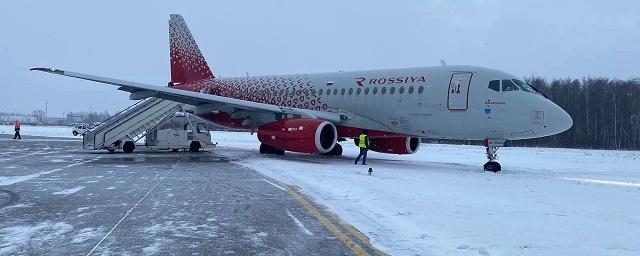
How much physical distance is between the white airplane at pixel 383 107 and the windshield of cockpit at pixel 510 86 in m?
0.03

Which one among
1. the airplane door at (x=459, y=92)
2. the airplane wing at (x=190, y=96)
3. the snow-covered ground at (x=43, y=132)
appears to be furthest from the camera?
the snow-covered ground at (x=43, y=132)

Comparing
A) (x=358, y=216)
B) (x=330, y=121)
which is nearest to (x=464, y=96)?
(x=330, y=121)

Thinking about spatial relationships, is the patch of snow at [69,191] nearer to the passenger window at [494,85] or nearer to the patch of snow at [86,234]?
the patch of snow at [86,234]

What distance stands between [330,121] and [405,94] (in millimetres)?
3269

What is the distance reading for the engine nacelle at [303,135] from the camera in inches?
769

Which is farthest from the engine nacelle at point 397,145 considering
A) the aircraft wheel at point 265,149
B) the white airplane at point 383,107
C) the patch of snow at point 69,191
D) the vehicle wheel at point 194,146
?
the patch of snow at point 69,191

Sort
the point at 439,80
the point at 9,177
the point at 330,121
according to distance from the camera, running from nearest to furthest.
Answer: the point at 9,177, the point at 439,80, the point at 330,121

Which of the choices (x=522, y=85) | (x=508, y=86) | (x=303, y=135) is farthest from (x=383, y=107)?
(x=522, y=85)

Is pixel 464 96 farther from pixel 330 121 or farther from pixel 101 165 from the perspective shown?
pixel 101 165

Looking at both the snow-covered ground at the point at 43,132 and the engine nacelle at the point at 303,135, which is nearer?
the engine nacelle at the point at 303,135

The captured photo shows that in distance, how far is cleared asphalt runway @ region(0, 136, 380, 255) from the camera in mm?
5773

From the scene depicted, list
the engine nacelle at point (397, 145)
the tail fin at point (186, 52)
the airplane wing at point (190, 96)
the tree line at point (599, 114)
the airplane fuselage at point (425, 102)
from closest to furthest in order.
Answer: the airplane fuselage at point (425, 102)
the airplane wing at point (190, 96)
the engine nacelle at point (397, 145)
the tail fin at point (186, 52)
the tree line at point (599, 114)

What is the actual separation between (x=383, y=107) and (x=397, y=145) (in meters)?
1.92

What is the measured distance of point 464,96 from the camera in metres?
17.8
